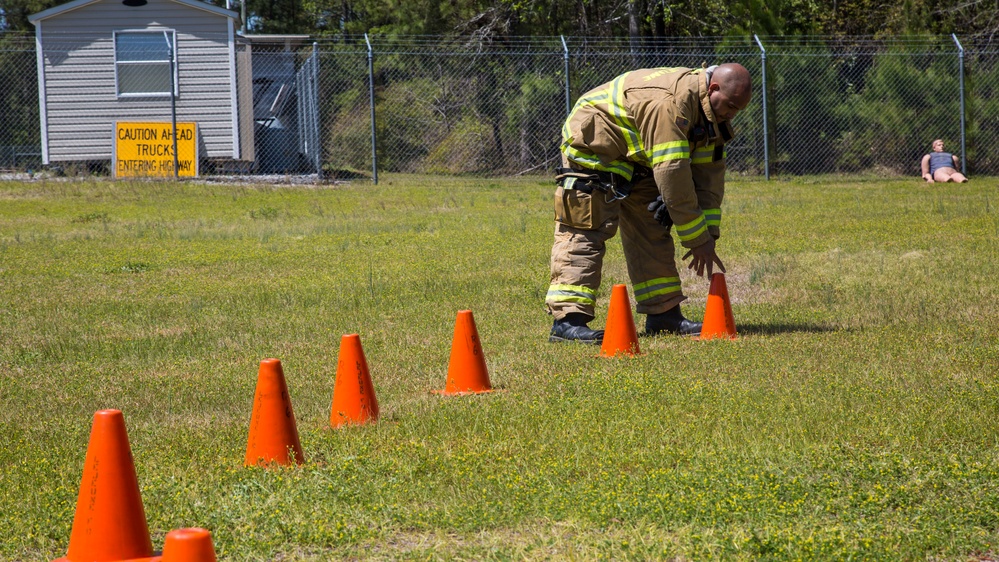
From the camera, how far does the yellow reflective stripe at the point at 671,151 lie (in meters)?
6.29

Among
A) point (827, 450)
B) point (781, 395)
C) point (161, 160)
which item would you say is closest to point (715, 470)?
point (827, 450)

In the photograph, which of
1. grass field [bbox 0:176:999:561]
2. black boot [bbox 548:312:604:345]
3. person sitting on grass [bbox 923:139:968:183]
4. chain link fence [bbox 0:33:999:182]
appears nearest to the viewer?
grass field [bbox 0:176:999:561]

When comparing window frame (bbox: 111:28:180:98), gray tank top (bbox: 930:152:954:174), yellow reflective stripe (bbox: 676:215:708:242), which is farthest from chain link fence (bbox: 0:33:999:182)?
yellow reflective stripe (bbox: 676:215:708:242)

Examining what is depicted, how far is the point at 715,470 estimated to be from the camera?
4.00m

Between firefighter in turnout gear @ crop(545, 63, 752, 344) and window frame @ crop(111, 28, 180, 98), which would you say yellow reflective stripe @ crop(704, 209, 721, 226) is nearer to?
firefighter in turnout gear @ crop(545, 63, 752, 344)

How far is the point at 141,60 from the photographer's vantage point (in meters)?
22.0

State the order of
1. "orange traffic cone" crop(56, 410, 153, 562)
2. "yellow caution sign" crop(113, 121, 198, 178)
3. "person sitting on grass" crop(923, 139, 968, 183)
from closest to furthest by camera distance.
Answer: "orange traffic cone" crop(56, 410, 153, 562), "person sitting on grass" crop(923, 139, 968, 183), "yellow caution sign" crop(113, 121, 198, 178)

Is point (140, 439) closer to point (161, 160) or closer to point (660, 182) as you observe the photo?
point (660, 182)

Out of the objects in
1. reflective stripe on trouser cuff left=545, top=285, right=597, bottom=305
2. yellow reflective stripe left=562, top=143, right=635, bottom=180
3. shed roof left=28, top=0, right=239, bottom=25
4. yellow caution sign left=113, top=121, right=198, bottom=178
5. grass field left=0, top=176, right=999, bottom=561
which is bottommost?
grass field left=0, top=176, right=999, bottom=561

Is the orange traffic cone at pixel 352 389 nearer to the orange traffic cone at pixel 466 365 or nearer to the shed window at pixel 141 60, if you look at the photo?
the orange traffic cone at pixel 466 365

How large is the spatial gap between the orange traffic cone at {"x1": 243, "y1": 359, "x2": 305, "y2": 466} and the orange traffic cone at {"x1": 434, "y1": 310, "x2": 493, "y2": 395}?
1.41 m

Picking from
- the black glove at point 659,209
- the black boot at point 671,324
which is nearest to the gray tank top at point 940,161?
the black boot at point 671,324

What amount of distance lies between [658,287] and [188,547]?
15.7ft

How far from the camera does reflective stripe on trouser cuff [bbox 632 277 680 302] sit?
703 centimetres
